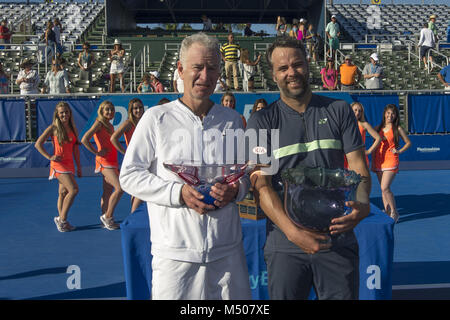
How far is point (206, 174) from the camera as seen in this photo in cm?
266

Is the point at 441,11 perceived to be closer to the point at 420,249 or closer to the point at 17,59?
the point at 17,59

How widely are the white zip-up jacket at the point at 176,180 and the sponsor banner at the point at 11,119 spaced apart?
A: 11.8 metres

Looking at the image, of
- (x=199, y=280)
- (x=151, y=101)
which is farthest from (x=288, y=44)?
(x=151, y=101)

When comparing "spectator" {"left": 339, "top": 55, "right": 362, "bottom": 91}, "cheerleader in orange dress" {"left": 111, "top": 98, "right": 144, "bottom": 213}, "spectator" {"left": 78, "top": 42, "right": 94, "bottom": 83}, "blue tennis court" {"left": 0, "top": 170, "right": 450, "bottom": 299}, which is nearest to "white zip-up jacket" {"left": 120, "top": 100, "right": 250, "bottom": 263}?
"blue tennis court" {"left": 0, "top": 170, "right": 450, "bottom": 299}

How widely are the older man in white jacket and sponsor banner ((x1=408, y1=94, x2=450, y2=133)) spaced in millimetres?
12425

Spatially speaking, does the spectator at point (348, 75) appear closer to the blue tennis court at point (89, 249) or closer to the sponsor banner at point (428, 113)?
the sponsor banner at point (428, 113)

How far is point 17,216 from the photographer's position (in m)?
9.20

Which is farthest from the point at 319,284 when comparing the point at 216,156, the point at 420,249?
the point at 420,249

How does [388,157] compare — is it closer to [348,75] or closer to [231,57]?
[348,75]

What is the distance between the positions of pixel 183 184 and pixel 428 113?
1295cm

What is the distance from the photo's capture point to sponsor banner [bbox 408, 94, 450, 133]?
46.9 feet

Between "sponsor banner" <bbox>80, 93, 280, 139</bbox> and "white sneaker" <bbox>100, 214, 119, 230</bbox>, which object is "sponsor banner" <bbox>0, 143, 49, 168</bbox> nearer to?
"sponsor banner" <bbox>80, 93, 280, 139</bbox>

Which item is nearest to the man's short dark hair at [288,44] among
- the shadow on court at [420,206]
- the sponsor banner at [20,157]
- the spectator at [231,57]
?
the shadow on court at [420,206]
